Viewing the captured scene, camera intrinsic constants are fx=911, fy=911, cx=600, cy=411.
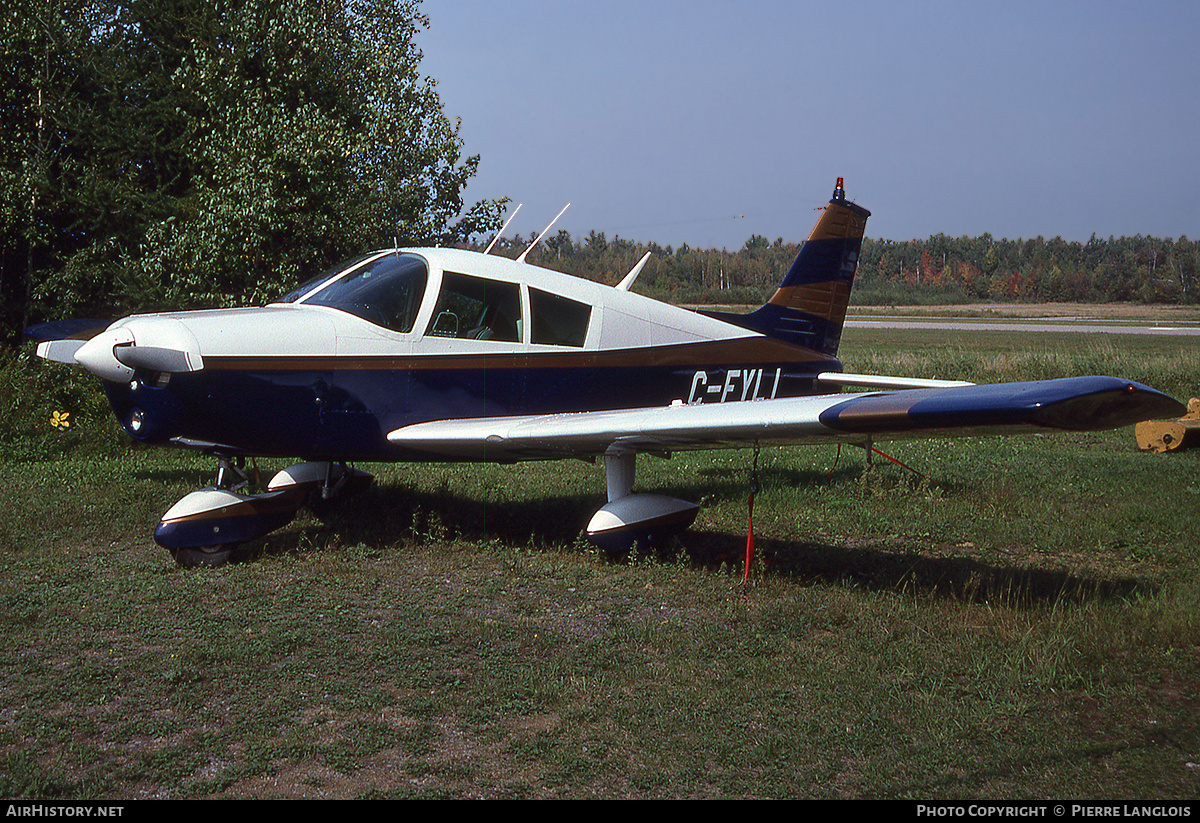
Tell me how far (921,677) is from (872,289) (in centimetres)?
9769

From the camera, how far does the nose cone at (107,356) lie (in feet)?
19.0

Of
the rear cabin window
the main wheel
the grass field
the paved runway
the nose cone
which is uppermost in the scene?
the paved runway

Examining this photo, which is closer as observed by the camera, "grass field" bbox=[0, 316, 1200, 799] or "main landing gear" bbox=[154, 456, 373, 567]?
"grass field" bbox=[0, 316, 1200, 799]

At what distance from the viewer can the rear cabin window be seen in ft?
24.2

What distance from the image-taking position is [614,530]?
264 inches

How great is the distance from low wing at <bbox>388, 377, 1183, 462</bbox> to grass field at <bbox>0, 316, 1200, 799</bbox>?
920 millimetres

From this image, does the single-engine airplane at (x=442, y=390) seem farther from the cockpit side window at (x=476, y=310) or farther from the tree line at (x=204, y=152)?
the tree line at (x=204, y=152)

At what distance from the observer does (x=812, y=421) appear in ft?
17.2

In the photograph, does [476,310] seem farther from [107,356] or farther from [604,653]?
[604,653]

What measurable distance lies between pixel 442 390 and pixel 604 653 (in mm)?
2782

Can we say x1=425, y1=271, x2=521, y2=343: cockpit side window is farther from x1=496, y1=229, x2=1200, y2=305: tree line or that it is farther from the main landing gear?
x1=496, y1=229, x2=1200, y2=305: tree line
